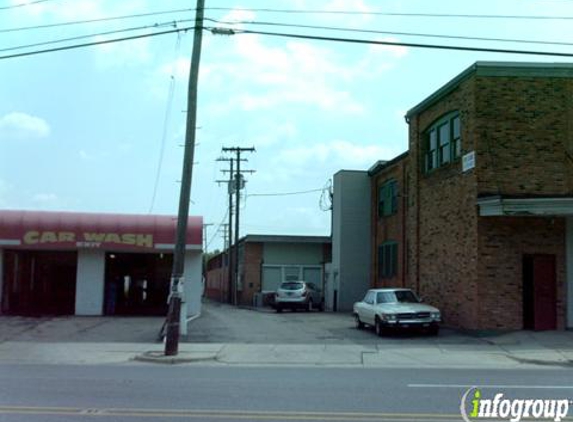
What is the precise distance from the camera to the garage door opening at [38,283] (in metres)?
31.1

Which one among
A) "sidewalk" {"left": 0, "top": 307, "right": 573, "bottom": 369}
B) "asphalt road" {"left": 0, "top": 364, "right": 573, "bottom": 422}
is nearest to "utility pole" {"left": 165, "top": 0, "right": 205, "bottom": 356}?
"sidewalk" {"left": 0, "top": 307, "right": 573, "bottom": 369}

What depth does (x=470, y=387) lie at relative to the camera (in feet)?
37.3

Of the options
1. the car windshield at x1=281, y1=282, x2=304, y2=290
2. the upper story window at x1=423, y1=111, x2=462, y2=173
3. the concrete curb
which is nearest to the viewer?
→ the concrete curb

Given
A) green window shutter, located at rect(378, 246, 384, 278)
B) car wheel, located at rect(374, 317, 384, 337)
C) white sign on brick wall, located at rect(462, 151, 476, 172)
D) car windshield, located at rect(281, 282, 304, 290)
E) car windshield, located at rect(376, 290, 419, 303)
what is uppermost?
white sign on brick wall, located at rect(462, 151, 476, 172)

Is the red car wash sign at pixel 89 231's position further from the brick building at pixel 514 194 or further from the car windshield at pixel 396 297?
the brick building at pixel 514 194

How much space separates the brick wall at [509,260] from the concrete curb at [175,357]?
9.02 metres

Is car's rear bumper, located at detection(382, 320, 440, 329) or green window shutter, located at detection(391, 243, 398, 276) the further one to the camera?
green window shutter, located at detection(391, 243, 398, 276)

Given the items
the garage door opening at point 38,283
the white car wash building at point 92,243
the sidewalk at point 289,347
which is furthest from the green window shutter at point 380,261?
the garage door opening at point 38,283

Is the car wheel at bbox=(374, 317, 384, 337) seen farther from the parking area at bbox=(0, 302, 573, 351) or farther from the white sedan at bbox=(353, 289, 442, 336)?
the parking area at bbox=(0, 302, 573, 351)

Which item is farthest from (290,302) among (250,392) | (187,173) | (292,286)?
(250,392)

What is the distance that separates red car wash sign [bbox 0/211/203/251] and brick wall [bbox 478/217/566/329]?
11947 millimetres

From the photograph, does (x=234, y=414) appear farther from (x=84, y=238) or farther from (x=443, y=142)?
(x=84, y=238)

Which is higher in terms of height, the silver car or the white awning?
the white awning

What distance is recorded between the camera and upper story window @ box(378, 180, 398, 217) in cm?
3306
